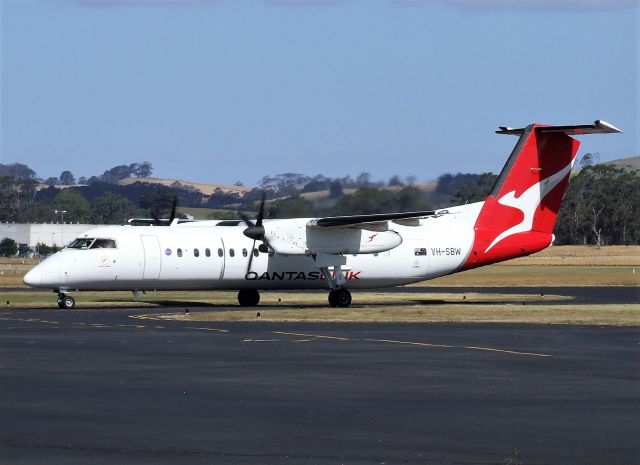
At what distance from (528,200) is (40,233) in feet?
358

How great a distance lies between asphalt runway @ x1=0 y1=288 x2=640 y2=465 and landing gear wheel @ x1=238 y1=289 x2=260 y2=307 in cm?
1610

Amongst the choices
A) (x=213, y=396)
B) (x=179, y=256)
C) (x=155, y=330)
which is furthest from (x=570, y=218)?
(x=213, y=396)

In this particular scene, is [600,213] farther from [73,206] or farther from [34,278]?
[34,278]

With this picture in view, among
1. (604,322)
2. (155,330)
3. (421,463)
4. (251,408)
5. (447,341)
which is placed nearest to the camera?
(421,463)

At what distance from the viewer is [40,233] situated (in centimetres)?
14788

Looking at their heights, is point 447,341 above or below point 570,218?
below

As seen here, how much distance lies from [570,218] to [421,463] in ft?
431

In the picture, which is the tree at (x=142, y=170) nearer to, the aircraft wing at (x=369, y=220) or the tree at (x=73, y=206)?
the tree at (x=73, y=206)

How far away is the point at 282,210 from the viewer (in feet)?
154

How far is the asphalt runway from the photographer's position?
12723 mm

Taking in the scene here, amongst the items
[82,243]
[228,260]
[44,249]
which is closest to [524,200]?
[228,260]

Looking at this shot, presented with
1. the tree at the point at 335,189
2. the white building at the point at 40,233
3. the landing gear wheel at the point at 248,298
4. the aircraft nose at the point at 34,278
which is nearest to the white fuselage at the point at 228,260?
the aircraft nose at the point at 34,278

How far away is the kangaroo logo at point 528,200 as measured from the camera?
1831 inches

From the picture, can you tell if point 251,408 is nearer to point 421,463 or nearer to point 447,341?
point 421,463
